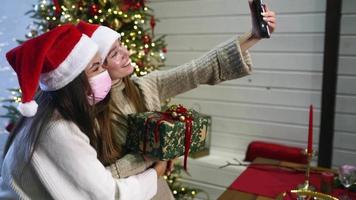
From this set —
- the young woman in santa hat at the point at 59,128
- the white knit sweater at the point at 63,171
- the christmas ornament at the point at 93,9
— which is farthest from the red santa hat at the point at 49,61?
the christmas ornament at the point at 93,9

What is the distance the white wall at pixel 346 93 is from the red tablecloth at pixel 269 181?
0.99m

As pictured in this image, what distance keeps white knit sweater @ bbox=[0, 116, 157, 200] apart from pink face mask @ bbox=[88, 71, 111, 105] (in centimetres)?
14

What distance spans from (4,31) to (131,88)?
1.78 meters

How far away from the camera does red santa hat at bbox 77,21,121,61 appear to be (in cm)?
117

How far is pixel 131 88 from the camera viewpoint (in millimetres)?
1325

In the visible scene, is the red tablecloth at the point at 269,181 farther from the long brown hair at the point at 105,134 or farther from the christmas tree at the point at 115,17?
the christmas tree at the point at 115,17

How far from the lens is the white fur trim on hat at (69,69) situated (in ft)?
3.24

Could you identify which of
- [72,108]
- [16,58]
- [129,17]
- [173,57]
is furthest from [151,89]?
[173,57]

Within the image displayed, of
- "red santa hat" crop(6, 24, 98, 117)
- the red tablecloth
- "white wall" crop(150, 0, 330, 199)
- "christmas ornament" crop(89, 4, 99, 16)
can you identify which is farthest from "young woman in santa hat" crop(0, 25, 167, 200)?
"white wall" crop(150, 0, 330, 199)

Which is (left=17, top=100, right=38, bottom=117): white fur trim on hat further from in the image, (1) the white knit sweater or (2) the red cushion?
(2) the red cushion

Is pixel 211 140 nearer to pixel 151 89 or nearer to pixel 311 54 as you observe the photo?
pixel 311 54

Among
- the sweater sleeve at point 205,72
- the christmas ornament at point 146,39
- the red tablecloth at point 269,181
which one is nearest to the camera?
the sweater sleeve at point 205,72

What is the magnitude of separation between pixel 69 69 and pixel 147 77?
0.48 m

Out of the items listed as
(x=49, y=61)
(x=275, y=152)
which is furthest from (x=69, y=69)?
(x=275, y=152)
